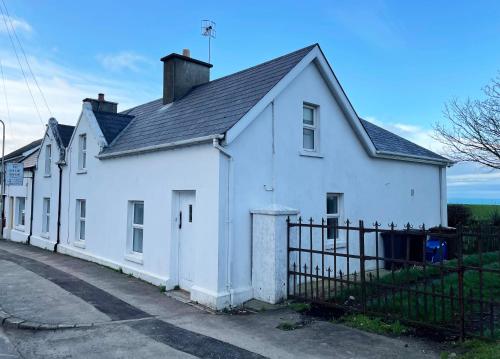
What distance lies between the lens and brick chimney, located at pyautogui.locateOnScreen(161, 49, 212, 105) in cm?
1492

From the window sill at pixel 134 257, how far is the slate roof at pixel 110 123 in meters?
4.21

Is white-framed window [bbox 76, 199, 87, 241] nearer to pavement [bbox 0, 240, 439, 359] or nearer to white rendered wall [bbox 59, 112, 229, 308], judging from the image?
white rendered wall [bbox 59, 112, 229, 308]

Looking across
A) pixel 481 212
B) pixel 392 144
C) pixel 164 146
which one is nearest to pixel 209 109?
pixel 164 146

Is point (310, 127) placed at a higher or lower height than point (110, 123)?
lower

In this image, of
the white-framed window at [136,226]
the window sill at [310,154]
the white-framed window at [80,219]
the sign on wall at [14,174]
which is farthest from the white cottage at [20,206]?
the window sill at [310,154]

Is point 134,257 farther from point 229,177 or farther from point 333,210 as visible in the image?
point 333,210

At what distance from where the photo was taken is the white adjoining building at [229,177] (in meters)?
8.95

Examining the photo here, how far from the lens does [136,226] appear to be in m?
12.0

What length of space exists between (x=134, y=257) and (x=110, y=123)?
548cm

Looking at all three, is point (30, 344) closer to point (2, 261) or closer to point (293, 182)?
point (293, 182)

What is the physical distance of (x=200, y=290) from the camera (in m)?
8.94

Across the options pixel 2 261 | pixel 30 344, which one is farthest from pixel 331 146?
pixel 2 261

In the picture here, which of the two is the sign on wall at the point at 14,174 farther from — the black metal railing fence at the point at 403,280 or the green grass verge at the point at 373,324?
A: the green grass verge at the point at 373,324

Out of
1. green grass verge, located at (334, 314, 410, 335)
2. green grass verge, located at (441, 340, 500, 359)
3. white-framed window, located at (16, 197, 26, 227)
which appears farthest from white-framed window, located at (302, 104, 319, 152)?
white-framed window, located at (16, 197, 26, 227)
